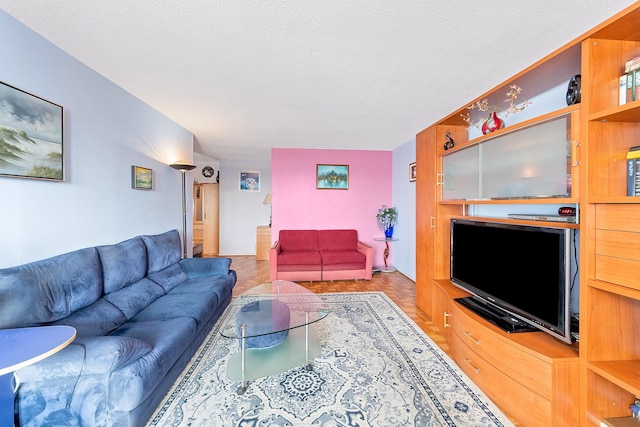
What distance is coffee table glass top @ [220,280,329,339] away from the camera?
1903mm

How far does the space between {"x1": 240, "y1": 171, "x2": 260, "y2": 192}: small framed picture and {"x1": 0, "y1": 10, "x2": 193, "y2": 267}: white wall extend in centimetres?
319

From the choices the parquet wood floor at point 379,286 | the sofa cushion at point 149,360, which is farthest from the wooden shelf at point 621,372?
the sofa cushion at point 149,360

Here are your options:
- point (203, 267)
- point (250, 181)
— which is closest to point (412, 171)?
point (203, 267)

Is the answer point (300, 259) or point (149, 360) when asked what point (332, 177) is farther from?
point (149, 360)

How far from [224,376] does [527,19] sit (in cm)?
313

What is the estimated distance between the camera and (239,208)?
629cm

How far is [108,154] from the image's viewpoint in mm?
2268

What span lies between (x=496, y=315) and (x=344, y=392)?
127cm

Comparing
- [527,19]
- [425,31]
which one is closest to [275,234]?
[425,31]

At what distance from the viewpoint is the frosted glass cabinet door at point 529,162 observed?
4.94ft

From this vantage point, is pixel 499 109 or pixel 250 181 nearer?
pixel 499 109

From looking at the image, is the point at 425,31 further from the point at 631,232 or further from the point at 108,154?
the point at 108,154

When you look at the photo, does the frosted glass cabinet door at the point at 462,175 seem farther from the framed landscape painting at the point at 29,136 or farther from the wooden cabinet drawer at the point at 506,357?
the framed landscape painting at the point at 29,136

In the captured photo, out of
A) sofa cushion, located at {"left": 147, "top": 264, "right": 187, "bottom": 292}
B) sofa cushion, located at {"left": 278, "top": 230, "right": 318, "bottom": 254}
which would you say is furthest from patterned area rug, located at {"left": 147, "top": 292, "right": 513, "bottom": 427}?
sofa cushion, located at {"left": 278, "top": 230, "right": 318, "bottom": 254}
